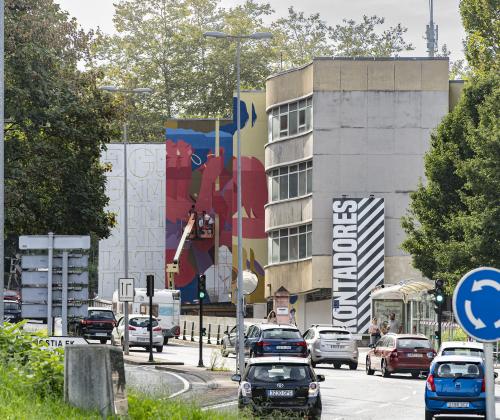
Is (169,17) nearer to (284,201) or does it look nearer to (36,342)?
(284,201)

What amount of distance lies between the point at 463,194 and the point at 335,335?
36.3 feet

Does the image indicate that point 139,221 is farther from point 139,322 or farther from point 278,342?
point 278,342

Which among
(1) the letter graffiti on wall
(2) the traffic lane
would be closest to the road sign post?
(2) the traffic lane

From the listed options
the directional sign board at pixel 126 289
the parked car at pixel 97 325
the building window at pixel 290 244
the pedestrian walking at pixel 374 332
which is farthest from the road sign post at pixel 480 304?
the building window at pixel 290 244

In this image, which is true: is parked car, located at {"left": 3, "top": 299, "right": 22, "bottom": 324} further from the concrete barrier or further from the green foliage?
the concrete barrier

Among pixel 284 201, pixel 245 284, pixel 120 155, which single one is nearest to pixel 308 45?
pixel 120 155

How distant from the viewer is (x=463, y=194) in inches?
2324

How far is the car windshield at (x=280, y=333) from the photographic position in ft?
146

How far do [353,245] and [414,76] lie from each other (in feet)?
30.8

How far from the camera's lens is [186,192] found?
9875cm

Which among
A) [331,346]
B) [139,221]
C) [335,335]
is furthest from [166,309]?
[139,221]

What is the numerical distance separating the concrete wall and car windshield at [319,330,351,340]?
175 feet

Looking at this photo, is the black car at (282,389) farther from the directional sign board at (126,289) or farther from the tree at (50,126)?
the directional sign board at (126,289)

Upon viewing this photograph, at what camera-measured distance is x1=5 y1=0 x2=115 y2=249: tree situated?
148 ft
